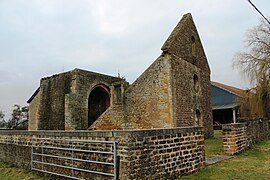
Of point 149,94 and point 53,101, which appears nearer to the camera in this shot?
point 149,94

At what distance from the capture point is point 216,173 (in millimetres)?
6738

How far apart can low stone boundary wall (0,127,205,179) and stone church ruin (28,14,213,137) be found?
642 centimetres

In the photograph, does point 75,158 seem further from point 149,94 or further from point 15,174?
point 149,94

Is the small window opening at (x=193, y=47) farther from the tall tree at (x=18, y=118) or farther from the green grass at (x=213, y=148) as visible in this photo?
the tall tree at (x=18, y=118)

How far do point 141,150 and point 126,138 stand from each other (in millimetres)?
446

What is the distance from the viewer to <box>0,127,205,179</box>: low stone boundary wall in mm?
5328

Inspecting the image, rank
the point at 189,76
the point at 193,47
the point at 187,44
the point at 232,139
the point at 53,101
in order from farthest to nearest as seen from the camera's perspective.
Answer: the point at 53,101 → the point at 193,47 → the point at 187,44 → the point at 189,76 → the point at 232,139

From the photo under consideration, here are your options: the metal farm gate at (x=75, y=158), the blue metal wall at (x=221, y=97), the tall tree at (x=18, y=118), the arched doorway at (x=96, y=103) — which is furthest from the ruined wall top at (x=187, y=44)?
the tall tree at (x=18, y=118)

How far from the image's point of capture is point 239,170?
698cm

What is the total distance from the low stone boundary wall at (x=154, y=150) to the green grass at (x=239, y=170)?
36 cm

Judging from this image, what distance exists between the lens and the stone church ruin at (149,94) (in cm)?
1395

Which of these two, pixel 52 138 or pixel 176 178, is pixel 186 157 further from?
pixel 52 138

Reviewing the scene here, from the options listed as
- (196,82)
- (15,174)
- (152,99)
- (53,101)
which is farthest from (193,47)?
(15,174)

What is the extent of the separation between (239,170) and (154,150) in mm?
2758
